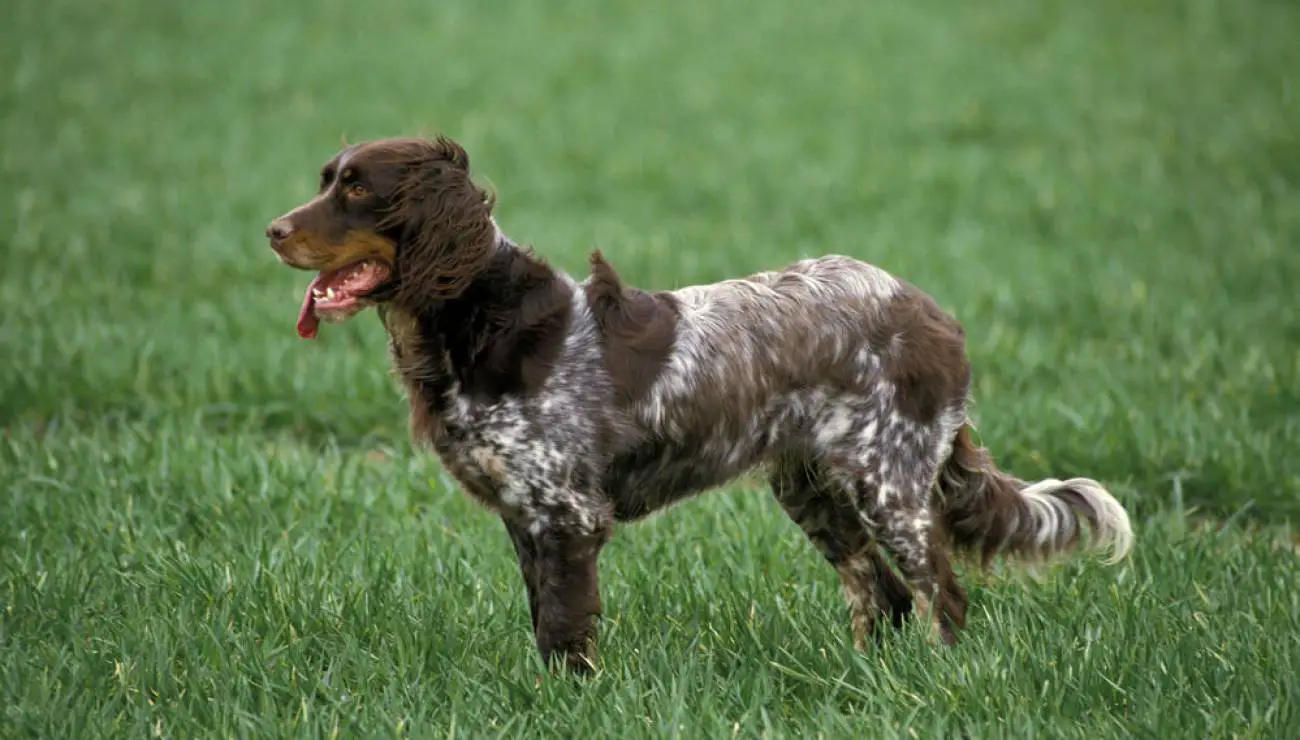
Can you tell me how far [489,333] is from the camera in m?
4.21

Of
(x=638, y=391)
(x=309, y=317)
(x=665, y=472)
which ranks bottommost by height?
(x=665, y=472)

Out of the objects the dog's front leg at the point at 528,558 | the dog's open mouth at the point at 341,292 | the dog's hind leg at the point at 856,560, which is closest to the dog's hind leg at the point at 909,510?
the dog's hind leg at the point at 856,560

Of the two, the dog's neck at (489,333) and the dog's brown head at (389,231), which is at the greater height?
the dog's brown head at (389,231)

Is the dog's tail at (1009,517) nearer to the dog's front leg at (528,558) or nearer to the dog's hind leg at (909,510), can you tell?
the dog's hind leg at (909,510)

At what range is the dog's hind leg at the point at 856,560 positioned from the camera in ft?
15.5

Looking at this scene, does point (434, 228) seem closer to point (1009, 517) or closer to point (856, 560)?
point (856, 560)

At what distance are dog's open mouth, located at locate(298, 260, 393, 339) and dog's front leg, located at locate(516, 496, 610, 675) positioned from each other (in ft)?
2.60

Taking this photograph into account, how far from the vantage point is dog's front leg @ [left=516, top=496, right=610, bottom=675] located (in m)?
4.15

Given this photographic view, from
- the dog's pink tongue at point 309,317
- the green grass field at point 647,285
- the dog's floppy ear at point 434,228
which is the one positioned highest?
the dog's floppy ear at point 434,228

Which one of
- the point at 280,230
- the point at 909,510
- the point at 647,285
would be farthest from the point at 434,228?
the point at 647,285

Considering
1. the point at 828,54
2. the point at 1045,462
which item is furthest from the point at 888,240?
the point at 828,54

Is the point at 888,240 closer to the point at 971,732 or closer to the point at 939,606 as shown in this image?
the point at 939,606

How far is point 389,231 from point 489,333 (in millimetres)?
404

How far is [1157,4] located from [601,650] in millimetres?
17338
